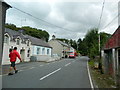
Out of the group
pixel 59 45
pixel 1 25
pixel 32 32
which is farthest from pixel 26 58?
pixel 32 32

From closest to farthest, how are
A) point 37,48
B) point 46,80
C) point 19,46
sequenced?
point 46,80
point 19,46
point 37,48

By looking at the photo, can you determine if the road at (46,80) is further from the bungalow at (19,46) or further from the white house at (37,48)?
the white house at (37,48)

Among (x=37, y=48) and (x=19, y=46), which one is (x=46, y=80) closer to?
(x=19, y=46)

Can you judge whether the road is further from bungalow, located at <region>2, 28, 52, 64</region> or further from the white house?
the white house

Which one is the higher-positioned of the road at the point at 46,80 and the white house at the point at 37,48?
the white house at the point at 37,48

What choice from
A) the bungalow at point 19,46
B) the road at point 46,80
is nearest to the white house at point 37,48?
the bungalow at point 19,46

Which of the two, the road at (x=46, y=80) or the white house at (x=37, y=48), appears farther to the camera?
the white house at (x=37, y=48)

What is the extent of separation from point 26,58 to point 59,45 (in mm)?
28263

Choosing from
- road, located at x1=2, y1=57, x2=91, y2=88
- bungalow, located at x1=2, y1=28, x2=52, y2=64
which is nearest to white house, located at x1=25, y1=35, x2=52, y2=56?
bungalow, located at x1=2, y1=28, x2=52, y2=64

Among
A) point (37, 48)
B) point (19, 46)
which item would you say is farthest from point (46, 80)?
point (37, 48)

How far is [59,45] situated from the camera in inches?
2051

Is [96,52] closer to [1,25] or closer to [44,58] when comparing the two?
[44,58]

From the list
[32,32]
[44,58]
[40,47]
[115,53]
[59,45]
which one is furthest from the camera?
[32,32]

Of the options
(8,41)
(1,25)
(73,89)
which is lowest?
(73,89)
